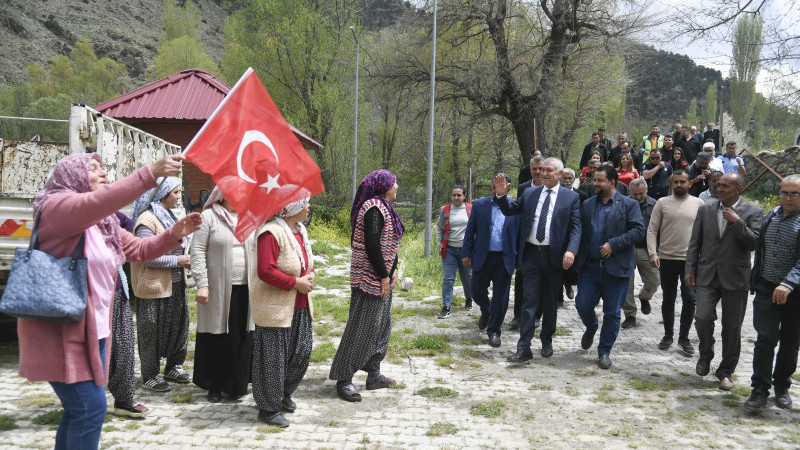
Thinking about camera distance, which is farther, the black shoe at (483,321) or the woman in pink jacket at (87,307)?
the black shoe at (483,321)

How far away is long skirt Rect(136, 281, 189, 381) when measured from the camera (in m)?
5.21

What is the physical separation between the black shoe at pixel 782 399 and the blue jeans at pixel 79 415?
532 centimetres

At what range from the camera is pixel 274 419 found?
447 cm

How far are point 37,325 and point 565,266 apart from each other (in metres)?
4.80

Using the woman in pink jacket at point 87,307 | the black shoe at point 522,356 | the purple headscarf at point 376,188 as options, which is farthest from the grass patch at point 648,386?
the woman in pink jacket at point 87,307

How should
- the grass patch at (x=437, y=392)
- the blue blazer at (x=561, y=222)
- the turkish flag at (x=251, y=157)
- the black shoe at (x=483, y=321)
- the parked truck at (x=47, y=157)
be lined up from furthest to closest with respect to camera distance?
the black shoe at (x=483, y=321) < the blue blazer at (x=561, y=222) < the parked truck at (x=47, y=157) < the grass patch at (x=437, y=392) < the turkish flag at (x=251, y=157)

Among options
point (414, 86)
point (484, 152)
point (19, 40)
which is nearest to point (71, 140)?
point (414, 86)

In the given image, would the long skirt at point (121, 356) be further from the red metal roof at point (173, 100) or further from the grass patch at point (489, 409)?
the red metal roof at point (173, 100)

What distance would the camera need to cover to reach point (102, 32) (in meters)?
91.6

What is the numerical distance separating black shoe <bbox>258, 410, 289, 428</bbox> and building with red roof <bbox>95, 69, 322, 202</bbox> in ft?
37.8

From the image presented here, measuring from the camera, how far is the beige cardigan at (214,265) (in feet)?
16.4

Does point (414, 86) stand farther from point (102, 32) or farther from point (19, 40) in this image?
point (102, 32)

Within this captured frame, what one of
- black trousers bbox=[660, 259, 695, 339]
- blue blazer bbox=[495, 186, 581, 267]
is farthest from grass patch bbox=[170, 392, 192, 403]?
black trousers bbox=[660, 259, 695, 339]

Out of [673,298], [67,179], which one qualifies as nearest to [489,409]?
[673,298]
